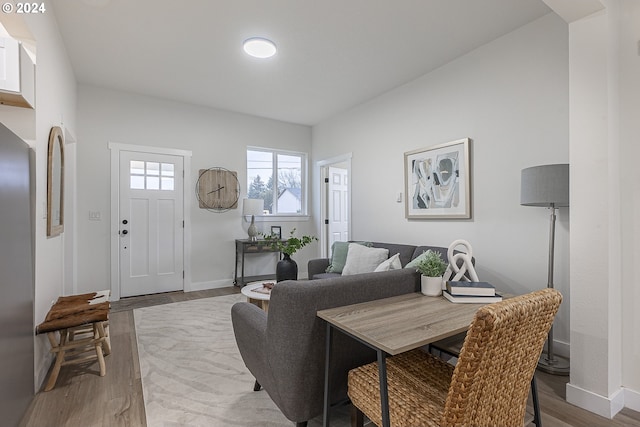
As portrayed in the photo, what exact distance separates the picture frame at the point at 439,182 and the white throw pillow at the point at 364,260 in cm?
67

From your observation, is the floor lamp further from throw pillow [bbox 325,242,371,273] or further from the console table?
the console table

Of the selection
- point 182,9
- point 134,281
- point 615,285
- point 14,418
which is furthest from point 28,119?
point 615,285

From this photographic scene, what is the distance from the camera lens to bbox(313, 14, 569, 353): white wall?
254cm

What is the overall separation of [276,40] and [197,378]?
2929 mm

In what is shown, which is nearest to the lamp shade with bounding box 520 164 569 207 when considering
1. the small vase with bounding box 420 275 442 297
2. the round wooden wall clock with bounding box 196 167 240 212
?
the small vase with bounding box 420 275 442 297

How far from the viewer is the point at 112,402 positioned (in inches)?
77.0

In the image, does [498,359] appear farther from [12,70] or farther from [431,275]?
[12,70]

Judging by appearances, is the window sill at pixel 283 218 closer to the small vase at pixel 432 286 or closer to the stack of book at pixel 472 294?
the small vase at pixel 432 286

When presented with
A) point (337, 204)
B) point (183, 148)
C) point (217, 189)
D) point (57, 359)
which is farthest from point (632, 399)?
point (183, 148)

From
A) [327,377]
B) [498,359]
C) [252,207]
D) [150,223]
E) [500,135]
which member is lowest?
[327,377]

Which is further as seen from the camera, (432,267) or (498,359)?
(432,267)

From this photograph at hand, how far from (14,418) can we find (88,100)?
3799 millimetres

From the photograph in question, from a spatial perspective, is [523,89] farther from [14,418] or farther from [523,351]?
[14,418]

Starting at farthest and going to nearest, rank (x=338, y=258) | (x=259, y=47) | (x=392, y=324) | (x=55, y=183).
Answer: (x=338, y=258)
(x=259, y=47)
(x=55, y=183)
(x=392, y=324)
